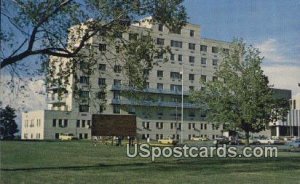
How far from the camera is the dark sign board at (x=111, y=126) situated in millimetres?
42688

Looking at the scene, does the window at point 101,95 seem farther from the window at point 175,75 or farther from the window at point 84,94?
the window at point 175,75

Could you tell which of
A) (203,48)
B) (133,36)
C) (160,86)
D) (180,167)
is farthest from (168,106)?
(180,167)

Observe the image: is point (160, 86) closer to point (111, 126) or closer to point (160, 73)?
point (160, 73)

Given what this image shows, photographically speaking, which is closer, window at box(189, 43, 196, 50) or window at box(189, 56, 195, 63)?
window at box(189, 43, 196, 50)

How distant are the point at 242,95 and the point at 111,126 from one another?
1157cm

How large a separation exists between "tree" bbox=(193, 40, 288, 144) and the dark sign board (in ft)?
26.0

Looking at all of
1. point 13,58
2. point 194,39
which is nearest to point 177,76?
point 194,39

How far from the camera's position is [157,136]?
103375 millimetres

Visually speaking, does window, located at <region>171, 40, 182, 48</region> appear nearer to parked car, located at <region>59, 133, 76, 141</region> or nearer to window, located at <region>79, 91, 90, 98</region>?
parked car, located at <region>59, 133, 76, 141</region>

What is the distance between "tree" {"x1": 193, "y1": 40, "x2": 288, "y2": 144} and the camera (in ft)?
148

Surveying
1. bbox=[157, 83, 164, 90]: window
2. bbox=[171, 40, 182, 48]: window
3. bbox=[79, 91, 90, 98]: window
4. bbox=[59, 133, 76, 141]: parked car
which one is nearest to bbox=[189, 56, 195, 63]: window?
bbox=[171, 40, 182, 48]: window

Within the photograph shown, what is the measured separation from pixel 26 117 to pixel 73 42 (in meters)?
86.1

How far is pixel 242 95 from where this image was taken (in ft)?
148

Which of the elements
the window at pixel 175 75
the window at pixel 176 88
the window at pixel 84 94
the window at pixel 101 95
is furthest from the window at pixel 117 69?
the window at pixel 176 88
